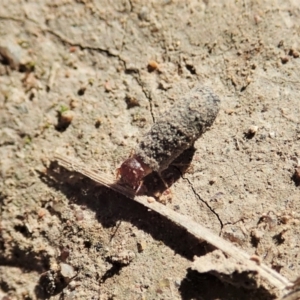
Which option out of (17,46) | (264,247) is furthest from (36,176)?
(264,247)

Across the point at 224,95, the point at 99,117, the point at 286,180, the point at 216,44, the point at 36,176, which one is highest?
the point at 216,44

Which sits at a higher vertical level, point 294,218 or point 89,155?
point 294,218

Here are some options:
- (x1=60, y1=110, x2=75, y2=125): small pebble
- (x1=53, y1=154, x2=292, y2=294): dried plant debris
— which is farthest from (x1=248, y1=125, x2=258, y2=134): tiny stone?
(x1=60, y1=110, x2=75, y2=125): small pebble

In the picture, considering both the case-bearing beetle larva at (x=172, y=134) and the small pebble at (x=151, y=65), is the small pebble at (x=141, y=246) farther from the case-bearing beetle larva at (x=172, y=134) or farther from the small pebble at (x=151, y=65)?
the small pebble at (x=151, y=65)

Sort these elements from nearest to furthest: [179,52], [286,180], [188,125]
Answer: [188,125], [286,180], [179,52]

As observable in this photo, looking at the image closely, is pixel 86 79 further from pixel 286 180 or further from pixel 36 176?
pixel 286 180

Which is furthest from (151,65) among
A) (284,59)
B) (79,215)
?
(79,215)

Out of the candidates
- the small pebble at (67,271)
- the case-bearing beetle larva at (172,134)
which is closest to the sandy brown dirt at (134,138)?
the small pebble at (67,271)
